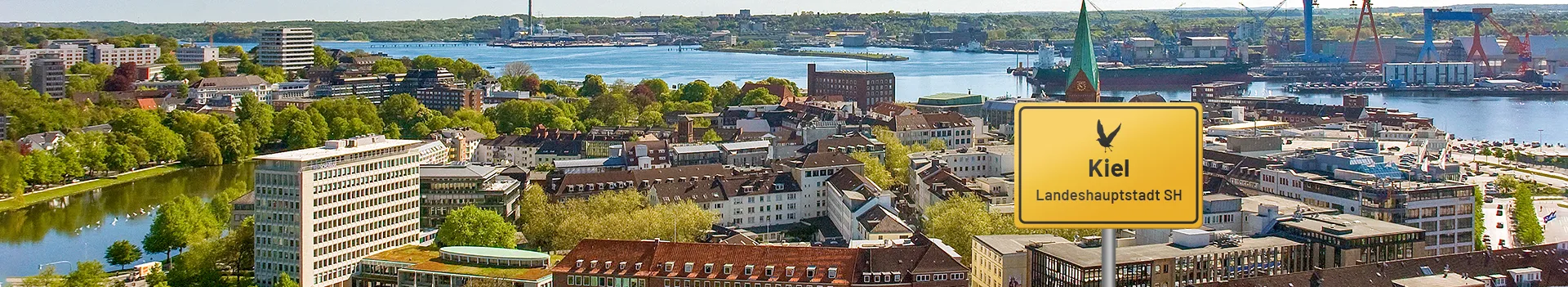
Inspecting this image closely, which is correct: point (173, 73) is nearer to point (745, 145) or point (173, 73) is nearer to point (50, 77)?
point (50, 77)

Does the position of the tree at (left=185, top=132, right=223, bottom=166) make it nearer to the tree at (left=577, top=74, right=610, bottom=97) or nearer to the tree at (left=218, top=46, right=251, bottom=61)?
the tree at (left=577, top=74, right=610, bottom=97)

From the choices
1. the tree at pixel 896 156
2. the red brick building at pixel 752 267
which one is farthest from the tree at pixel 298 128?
the red brick building at pixel 752 267

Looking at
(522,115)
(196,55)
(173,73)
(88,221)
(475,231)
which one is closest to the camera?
(475,231)

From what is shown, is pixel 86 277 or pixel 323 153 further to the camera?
pixel 323 153

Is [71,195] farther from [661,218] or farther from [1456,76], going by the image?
[1456,76]

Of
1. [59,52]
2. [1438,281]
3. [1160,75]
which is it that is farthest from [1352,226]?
[1160,75]

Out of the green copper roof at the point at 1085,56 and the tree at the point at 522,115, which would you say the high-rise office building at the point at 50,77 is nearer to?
the tree at the point at 522,115

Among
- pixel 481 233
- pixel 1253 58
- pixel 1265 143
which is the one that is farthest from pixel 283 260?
pixel 1253 58

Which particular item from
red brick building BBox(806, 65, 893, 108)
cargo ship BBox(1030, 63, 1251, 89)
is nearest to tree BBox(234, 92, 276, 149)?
red brick building BBox(806, 65, 893, 108)
